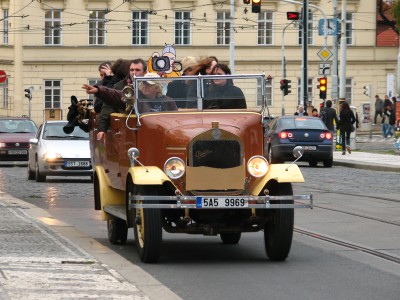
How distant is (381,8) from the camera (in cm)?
8475

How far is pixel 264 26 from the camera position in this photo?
262 feet

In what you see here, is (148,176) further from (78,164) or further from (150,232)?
(78,164)

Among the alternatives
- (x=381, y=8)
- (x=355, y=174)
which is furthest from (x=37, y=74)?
(x=355, y=174)

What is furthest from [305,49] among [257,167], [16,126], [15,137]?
[257,167]

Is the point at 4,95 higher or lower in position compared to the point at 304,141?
higher

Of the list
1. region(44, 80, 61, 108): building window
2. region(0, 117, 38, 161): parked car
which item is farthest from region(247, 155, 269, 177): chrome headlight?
region(44, 80, 61, 108): building window

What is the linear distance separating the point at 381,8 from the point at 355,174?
53.7 m

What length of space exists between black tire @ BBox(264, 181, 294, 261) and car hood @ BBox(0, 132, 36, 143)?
2543 centimetres

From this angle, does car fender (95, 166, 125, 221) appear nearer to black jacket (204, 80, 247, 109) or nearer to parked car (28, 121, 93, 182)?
black jacket (204, 80, 247, 109)

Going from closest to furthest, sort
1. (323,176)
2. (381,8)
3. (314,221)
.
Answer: (314,221) → (323,176) → (381,8)

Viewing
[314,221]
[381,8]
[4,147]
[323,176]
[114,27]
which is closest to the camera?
[314,221]

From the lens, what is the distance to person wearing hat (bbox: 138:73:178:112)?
12758mm

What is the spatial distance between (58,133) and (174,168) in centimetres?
1795

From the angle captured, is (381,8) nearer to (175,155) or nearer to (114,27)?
(114,27)
